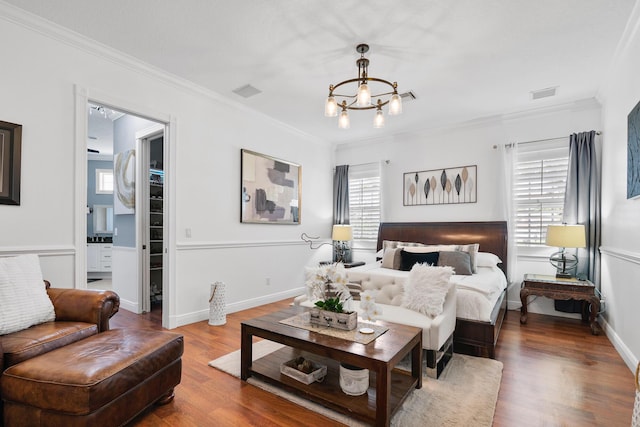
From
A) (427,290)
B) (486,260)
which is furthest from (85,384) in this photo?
(486,260)

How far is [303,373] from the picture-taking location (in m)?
2.33

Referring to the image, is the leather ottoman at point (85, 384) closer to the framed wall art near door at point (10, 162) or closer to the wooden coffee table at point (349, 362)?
the wooden coffee table at point (349, 362)

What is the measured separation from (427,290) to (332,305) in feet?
3.13

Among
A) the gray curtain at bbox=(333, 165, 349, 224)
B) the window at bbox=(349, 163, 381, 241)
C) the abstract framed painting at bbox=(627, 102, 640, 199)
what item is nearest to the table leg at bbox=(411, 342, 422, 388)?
the abstract framed painting at bbox=(627, 102, 640, 199)

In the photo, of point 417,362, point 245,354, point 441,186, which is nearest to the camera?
point 417,362

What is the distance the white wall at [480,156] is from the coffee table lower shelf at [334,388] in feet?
10.6

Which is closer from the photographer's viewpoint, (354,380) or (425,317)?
(354,380)

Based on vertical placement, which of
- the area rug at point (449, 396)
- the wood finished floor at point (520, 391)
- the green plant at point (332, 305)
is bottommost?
the wood finished floor at point (520, 391)

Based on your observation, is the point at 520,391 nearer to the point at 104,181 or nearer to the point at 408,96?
the point at 408,96

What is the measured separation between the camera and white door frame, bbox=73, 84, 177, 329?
2.94 meters

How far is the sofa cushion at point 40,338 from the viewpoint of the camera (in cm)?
183

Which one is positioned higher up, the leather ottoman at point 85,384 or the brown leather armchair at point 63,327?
the brown leather armchair at point 63,327

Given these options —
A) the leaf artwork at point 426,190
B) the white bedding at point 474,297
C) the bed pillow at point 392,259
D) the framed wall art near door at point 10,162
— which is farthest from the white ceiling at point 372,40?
the white bedding at point 474,297

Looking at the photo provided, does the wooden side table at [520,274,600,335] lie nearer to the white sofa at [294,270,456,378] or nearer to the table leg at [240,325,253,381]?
the white sofa at [294,270,456,378]
